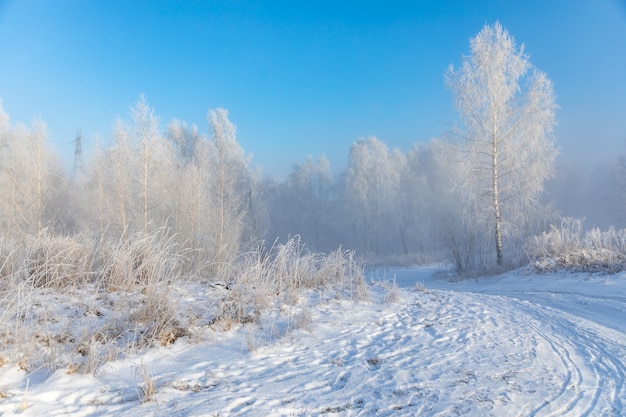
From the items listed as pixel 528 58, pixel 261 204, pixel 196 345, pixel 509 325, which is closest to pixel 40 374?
pixel 196 345

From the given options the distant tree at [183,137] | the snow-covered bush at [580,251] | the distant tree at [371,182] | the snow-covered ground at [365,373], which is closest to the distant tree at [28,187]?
the distant tree at [183,137]

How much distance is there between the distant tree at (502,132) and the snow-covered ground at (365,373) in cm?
1064

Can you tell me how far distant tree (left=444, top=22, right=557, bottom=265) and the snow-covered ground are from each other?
34.9ft

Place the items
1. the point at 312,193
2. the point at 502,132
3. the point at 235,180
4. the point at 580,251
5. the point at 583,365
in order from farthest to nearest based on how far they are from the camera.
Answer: the point at 312,193, the point at 235,180, the point at 502,132, the point at 580,251, the point at 583,365

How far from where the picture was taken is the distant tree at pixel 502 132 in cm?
1518

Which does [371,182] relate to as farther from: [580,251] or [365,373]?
[365,373]

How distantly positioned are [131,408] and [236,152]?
2859cm

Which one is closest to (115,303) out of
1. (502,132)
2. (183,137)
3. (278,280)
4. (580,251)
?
(278,280)

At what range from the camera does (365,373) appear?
344cm

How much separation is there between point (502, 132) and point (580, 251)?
673 centimetres

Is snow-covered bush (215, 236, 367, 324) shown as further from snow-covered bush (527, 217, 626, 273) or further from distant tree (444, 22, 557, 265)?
distant tree (444, 22, 557, 265)

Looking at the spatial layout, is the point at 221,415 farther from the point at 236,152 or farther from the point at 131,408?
the point at 236,152

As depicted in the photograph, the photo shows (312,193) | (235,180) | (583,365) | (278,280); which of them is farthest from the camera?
(312,193)

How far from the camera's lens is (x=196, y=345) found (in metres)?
3.95
